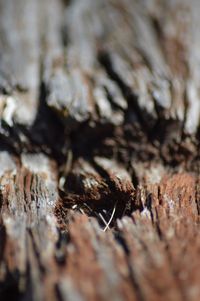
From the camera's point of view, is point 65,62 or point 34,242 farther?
point 65,62

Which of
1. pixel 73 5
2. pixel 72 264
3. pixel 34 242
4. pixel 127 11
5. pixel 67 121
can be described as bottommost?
pixel 72 264

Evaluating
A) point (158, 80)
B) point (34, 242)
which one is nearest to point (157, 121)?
point (158, 80)

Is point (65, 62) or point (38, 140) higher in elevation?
point (65, 62)

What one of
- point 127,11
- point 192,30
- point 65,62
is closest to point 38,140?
point 65,62

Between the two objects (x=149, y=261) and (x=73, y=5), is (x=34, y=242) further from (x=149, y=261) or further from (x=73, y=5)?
(x=73, y=5)

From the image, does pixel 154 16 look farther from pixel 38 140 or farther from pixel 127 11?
pixel 38 140

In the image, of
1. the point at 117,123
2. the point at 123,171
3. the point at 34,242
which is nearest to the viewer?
the point at 34,242

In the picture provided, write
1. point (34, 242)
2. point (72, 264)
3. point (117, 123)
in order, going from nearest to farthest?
point (72, 264)
point (34, 242)
point (117, 123)
